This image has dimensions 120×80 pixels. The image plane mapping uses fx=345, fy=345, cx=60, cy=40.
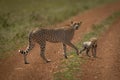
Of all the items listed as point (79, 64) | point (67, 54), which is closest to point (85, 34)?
point (67, 54)

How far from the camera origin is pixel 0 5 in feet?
107

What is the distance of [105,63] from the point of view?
14.3 metres

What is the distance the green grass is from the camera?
62.0 feet

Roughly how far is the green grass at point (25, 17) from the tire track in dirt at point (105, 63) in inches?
171

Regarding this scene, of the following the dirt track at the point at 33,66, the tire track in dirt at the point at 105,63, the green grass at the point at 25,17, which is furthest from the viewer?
the green grass at the point at 25,17

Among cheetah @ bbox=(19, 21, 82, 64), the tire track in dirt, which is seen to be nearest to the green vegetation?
the tire track in dirt

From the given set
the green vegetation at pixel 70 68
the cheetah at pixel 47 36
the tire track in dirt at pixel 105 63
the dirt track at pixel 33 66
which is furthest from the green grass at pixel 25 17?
the tire track in dirt at pixel 105 63

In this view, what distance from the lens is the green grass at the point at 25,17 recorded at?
18.9 metres

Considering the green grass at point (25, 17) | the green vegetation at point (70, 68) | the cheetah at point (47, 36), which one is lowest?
the green vegetation at point (70, 68)

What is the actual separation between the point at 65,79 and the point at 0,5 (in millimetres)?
21659

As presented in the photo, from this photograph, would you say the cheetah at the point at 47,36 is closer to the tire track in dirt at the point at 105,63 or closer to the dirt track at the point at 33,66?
the dirt track at the point at 33,66

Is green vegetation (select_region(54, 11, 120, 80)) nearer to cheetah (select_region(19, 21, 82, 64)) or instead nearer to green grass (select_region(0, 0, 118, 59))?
cheetah (select_region(19, 21, 82, 64))

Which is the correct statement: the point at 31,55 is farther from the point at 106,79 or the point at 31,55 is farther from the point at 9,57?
the point at 106,79

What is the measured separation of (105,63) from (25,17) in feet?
40.8
